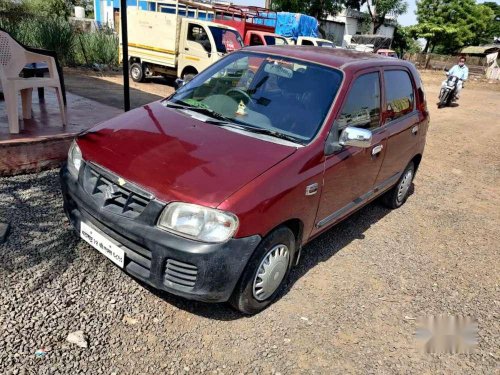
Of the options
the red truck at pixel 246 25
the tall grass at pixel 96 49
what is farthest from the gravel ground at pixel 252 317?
the red truck at pixel 246 25

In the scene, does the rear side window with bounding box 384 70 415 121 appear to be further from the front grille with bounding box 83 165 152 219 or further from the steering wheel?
the front grille with bounding box 83 165 152 219

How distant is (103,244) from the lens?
8.87ft

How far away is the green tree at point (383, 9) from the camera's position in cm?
3359

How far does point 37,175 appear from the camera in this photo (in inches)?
171

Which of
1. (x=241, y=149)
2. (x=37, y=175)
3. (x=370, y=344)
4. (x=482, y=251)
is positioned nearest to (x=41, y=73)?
(x=37, y=175)

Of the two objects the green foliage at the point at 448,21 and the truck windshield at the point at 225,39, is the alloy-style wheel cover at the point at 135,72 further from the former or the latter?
the green foliage at the point at 448,21

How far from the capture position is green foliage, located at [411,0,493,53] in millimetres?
39406

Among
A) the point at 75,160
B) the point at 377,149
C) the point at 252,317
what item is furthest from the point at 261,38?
the point at 252,317

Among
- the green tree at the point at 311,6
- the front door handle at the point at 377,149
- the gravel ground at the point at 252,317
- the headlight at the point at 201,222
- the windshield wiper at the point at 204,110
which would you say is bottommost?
the gravel ground at the point at 252,317

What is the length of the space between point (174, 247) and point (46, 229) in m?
1.67

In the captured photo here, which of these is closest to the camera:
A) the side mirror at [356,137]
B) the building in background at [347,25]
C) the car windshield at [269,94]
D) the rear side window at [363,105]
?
the side mirror at [356,137]

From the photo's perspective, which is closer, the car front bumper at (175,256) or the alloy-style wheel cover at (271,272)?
the car front bumper at (175,256)

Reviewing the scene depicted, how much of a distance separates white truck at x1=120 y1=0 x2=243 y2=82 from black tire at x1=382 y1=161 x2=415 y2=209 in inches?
290

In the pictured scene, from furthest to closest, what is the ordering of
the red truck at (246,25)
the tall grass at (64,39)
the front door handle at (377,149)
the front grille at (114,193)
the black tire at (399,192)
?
1. the red truck at (246,25)
2. the tall grass at (64,39)
3. the black tire at (399,192)
4. the front door handle at (377,149)
5. the front grille at (114,193)
